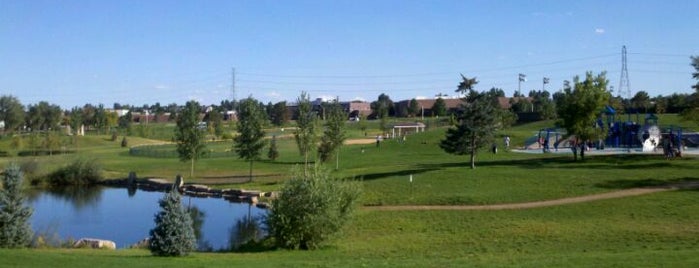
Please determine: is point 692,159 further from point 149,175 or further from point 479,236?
point 149,175

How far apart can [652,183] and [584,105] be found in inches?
479

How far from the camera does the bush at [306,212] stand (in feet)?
84.3

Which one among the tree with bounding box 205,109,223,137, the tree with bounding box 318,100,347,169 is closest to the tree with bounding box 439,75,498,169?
the tree with bounding box 318,100,347,169

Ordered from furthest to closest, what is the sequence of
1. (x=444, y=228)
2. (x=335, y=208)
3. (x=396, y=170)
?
1. (x=396, y=170)
2. (x=444, y=228)
3. (x=335, y=208)

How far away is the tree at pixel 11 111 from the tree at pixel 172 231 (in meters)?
120

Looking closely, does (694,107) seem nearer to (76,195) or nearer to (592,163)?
(592,163)

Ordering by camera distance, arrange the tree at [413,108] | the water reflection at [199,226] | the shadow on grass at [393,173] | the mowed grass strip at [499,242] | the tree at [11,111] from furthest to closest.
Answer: the tree at [413,108]
the tree at [11,111]
the shadow on grass at [393,173]
the water reflection at [199,226]
the mowed grass strip at [499,242]

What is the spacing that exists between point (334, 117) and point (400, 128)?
6161 centimetres

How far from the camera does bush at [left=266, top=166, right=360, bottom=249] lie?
1011 inches

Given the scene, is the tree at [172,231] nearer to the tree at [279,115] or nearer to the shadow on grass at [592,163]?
the shadow on grass at [592,163]

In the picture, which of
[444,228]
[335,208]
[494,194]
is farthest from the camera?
[494,194]

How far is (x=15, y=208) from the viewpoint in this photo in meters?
24.3

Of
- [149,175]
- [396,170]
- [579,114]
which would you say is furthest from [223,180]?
[579,114]

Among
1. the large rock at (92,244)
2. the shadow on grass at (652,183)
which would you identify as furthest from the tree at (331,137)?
the large rock at (92,244)
